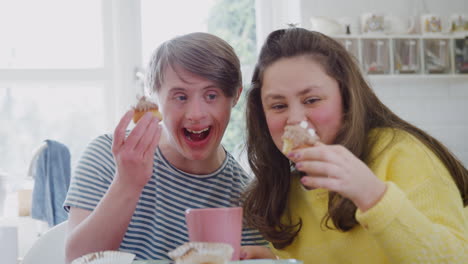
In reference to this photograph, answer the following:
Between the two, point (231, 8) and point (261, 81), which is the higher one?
point (231, 8)

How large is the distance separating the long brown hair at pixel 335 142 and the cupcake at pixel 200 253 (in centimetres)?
42

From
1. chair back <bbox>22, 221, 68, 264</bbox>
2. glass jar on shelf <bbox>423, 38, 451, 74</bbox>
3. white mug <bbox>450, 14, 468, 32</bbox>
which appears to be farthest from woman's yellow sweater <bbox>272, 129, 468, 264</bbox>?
white mug <bbox>450, 14, 468, 32</bbox>

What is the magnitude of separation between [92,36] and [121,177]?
209cm

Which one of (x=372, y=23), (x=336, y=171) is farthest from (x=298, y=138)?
(x=372, y=23)

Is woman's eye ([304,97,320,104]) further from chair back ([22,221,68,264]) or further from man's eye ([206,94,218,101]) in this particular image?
chair back ([22,221,68,264])

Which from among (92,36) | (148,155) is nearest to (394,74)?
(92,36)

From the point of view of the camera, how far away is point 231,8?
10.5 feet

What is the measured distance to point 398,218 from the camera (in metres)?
0.89

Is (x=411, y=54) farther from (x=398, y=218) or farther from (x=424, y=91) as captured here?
(x=398, y=218)

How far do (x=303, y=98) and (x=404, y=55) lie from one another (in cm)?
194

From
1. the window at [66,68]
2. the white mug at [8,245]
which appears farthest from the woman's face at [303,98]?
the window at [66,68]

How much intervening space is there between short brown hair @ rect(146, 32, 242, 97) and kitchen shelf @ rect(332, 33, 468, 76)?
154 centimetres

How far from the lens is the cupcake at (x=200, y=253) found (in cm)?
76

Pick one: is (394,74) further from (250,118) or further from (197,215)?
(197,215)
